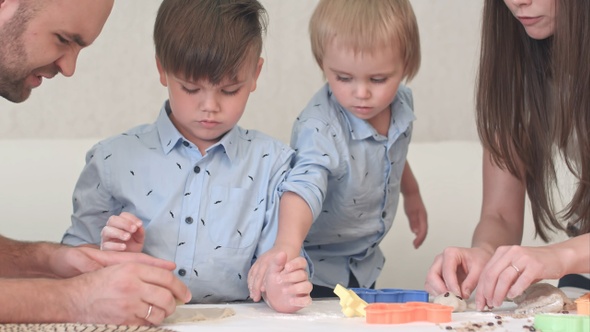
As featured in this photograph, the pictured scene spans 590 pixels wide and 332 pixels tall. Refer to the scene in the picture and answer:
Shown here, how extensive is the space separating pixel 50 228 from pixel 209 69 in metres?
0.93

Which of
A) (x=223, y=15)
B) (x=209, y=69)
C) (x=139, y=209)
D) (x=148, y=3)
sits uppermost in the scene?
(x=148, y=3)

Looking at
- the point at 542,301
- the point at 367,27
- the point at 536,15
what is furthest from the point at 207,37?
the point at 542,301

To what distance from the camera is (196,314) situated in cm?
137

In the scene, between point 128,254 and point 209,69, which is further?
point 209,69

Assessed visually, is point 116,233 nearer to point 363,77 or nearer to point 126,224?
point 126,224

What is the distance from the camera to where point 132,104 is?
2703 millimetres

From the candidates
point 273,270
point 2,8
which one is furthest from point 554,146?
point 2,8

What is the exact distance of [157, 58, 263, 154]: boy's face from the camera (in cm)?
161

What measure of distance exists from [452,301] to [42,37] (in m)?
0.76

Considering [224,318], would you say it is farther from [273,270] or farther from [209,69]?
[209,69]

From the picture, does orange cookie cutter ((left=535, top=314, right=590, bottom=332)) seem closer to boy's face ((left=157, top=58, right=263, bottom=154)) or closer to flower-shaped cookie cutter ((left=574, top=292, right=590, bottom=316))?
flower-shaped cookie cutter ((left=574, top=292, right=590, bottom=316))

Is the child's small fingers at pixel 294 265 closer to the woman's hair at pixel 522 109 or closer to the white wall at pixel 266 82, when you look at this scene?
the woman's hair at pixel 522 109

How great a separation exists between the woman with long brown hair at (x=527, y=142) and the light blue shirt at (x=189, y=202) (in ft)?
1.10

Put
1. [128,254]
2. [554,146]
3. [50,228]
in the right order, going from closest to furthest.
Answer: [128,254]
[554,146]
[50,228]
